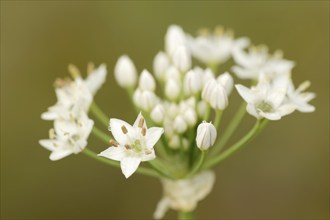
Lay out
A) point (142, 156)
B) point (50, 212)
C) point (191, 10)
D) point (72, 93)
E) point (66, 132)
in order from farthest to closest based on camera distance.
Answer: point (191, 10), point (50, 212), point (72, 93), point (66, 132), point (142, 156)

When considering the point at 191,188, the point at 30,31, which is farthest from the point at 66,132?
the point at 30,31

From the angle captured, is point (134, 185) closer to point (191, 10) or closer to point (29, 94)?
point (29, 94)

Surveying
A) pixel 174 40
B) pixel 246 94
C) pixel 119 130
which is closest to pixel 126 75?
pixel 174 40

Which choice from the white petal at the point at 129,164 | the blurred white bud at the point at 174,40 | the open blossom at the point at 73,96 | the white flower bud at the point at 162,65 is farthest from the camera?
the blurred white bud at the point at 174,40

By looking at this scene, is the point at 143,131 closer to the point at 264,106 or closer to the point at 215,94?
the point at 215,94

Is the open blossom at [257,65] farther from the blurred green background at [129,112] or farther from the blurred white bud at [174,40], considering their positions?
the blurred green background at [129,112]

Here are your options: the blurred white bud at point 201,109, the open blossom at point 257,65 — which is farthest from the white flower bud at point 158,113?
the open blossom at point 257,65
